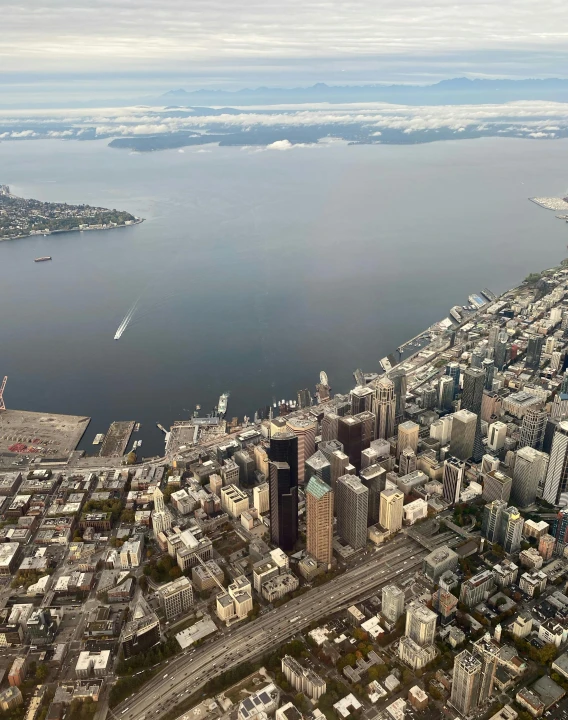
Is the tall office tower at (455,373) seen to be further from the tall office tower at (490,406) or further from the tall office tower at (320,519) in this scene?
the tall office tower at (320,519)

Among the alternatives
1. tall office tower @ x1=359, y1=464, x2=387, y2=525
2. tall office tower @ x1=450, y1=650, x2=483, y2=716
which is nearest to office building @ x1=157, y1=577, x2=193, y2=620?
tall office tower @ x1=359, y1=464, x2=387, y2=525

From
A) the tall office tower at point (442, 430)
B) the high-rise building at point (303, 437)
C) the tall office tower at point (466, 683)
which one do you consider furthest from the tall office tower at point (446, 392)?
the tall office tower at point (466, 683)

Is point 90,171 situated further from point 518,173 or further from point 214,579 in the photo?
point 214,579

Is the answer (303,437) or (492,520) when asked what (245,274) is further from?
(492,520)

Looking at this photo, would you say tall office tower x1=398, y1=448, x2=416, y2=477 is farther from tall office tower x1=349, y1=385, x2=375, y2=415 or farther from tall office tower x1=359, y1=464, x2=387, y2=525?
tall office tower x1=349, y1=385, x2=375, y2=415

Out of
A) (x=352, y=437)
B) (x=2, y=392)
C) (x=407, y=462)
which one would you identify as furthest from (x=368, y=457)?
(x=2, y=392)
